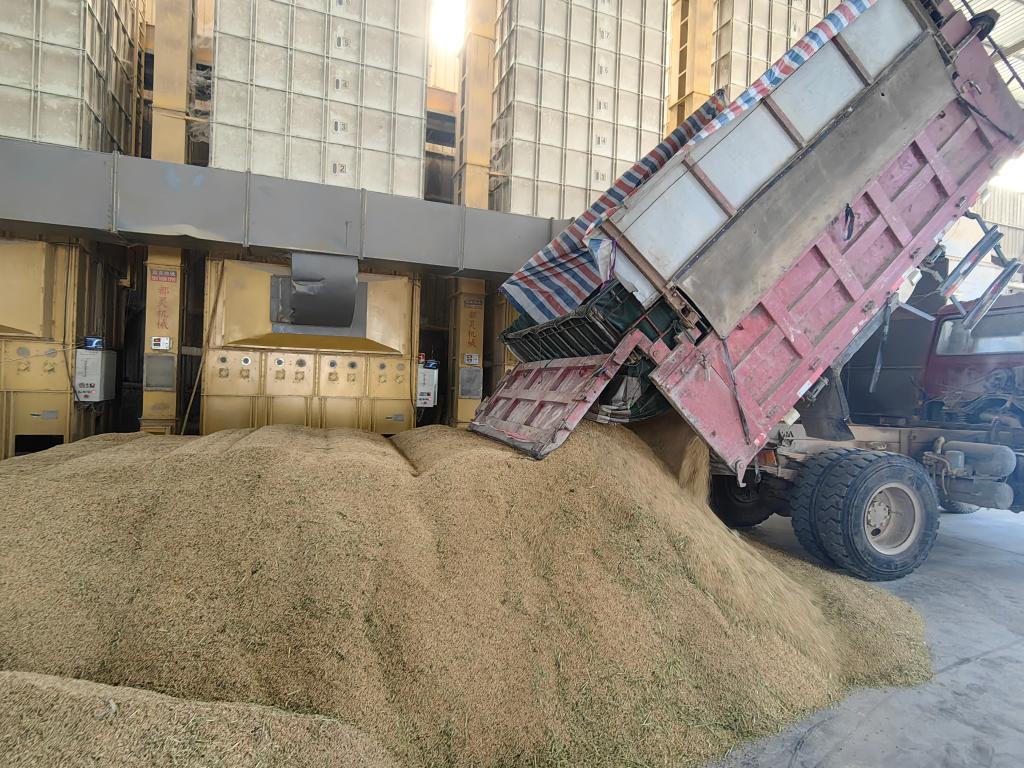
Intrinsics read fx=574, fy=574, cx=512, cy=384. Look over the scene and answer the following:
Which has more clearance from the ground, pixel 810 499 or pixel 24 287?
pixel 24 287

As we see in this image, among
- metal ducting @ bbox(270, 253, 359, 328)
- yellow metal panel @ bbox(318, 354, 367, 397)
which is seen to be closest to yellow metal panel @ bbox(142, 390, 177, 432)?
metal ducting @ bbox(270, 253, 359, 328)

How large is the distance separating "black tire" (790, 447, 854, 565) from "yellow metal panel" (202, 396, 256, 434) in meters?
5.81

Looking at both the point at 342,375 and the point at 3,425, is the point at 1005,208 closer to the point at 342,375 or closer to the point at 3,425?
the point at 342,375

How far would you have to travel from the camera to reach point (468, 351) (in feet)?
26.1

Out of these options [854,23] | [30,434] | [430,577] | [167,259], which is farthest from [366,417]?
[854,23]

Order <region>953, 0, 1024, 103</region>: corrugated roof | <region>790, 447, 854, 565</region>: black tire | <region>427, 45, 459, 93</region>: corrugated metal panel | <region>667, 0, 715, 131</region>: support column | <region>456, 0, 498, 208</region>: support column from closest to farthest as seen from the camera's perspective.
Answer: <region>790, 447, 854, 565</region>: black tire, <region>456, 0, 498, 208</region>: support column, <region>667, 0, 715, 131</region>: support column, <region>953, 0, 1024, 103</region>: corrugated roof, <region>427, 45, 459, 93</region>: corrugated metal panel

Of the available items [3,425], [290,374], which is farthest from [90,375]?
[290,374]

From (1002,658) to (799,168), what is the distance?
11.1 feet

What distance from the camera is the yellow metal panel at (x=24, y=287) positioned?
19.5 feet

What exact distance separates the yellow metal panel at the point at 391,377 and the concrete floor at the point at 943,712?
544cm

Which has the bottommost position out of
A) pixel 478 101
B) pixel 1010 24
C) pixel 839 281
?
pixel 839 281

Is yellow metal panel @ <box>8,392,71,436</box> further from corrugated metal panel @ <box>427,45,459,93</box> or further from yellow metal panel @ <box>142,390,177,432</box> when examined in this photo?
corrugated metal panel @ <box>427,45,459,93</box>

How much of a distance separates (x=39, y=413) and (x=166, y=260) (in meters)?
2.11

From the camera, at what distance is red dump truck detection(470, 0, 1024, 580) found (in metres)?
3.79
